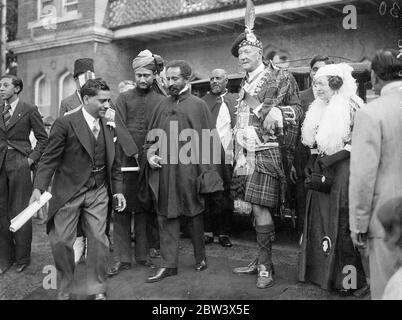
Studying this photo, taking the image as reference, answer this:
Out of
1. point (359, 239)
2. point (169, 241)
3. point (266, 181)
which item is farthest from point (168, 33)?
point (359, 239)

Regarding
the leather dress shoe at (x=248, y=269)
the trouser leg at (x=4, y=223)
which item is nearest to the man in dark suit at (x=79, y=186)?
the leather dress shoe at (x=248, y=269)

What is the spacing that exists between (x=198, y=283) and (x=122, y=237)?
3.71 ft

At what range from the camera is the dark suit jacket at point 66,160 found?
4.59 meters

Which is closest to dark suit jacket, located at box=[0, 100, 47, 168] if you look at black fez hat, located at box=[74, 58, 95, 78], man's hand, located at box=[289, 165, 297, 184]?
black fez hat, located at box=[74, 58, 95, 78]

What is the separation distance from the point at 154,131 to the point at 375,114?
2.64 meters

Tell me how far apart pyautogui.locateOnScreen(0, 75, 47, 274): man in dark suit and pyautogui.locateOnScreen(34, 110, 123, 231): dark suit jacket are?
62.7 inches

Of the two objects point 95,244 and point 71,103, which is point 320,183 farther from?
point 71,103

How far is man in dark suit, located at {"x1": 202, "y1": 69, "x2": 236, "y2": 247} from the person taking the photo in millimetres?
6332

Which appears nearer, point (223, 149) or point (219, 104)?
point (223, 149)

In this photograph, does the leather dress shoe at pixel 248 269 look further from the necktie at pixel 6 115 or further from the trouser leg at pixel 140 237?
the necktie at pixel 6 115

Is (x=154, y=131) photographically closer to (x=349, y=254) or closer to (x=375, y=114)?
(x=349, y=254)

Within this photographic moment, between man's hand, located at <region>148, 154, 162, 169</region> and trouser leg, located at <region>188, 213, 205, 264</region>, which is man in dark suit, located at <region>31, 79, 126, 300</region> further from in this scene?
trouser leg, located at <region>188, 213, 205, 264</region>

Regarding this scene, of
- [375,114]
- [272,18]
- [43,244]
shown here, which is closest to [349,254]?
[375,114]

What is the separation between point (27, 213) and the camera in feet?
14.5
